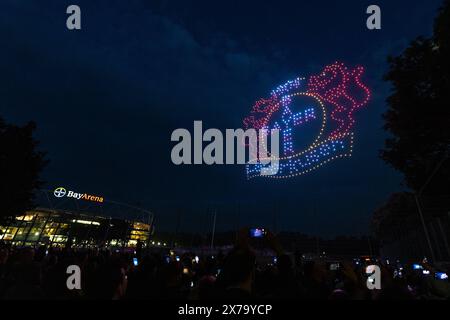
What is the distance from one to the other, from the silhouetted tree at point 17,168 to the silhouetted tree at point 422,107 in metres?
24.0

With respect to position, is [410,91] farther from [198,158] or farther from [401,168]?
Answer: [198,158]

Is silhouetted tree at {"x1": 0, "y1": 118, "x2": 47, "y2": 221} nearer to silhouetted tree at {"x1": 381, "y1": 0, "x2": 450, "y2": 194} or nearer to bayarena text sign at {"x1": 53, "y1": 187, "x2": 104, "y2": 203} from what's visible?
silhouetted tree at {"x1": 381, "y1": 0, "x2": 450, "y2": 194}

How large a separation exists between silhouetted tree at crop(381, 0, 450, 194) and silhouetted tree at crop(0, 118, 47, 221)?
947 inches

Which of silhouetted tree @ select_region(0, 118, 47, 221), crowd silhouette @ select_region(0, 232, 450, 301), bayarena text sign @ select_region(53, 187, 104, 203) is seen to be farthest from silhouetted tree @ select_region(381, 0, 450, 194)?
bayarena text sign @ select_region(53, 187, 104, 203)

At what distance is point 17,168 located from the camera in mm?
21031

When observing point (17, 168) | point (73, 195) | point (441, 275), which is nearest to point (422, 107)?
point (441, 275)

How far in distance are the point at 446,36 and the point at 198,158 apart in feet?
36.7

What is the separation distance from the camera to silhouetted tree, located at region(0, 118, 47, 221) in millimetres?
20250

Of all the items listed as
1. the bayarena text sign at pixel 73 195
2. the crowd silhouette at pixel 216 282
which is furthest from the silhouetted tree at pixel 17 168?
the bayarena text sign at pixel 73 195

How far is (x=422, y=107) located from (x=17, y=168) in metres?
25.2

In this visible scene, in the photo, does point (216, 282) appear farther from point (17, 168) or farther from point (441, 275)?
point (17, 168)

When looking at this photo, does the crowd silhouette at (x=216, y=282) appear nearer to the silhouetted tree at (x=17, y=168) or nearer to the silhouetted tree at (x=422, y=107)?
the silhouetted tree at (x=422, y=107)
